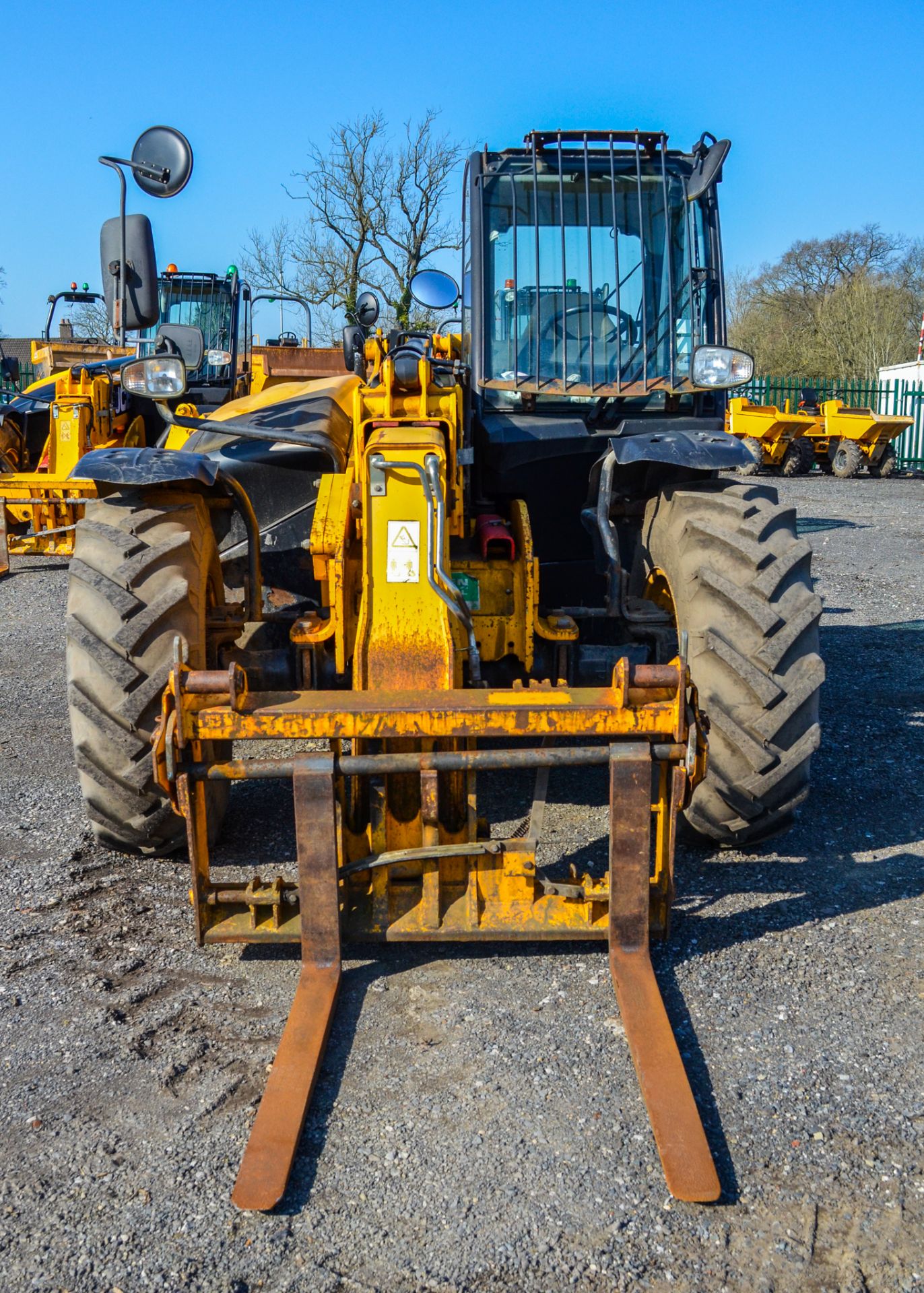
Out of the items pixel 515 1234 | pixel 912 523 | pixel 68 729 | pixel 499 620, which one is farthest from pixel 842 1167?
pixel 912 523

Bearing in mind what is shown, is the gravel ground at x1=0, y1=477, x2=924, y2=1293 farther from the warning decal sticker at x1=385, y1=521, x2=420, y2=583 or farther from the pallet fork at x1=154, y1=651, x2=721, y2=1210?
the warning decal sticker at x1=385, y1=521, x2=420, y2=583

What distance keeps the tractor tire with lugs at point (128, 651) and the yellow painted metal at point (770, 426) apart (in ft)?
68.4

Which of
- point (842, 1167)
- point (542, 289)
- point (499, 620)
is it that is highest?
point (542, 289)

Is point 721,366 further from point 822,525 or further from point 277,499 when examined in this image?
point 822,525

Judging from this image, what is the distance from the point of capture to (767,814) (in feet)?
13.6

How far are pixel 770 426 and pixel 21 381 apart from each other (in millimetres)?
19188

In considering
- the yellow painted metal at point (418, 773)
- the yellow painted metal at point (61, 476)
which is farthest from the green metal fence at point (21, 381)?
the yellow painted metal at point (418, 773)

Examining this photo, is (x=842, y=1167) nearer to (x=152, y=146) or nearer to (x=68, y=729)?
(x=152, y=146)

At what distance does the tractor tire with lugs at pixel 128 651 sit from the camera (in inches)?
157

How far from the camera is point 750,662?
403cm

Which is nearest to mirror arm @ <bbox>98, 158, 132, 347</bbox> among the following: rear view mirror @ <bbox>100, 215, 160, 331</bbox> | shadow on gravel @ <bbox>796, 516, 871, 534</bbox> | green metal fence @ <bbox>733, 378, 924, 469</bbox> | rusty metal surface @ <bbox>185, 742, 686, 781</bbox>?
rear view mirror @ <bbox>100, 215, 160, 331</bbox>

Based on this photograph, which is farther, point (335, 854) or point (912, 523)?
point (912, 523)

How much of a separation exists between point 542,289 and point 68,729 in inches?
146

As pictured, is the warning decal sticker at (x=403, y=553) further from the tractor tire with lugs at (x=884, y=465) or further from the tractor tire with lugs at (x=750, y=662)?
the tractor tire with lugs at (x=884, y=465)
